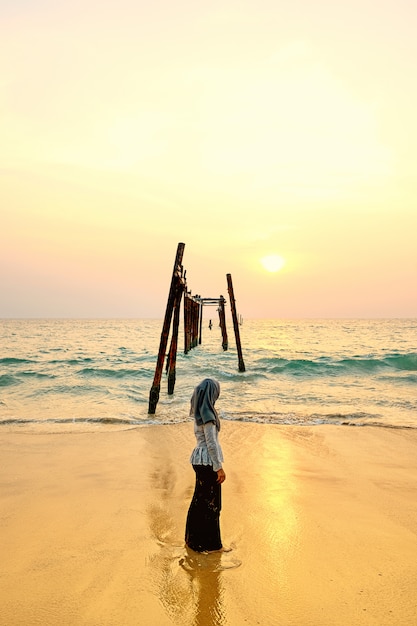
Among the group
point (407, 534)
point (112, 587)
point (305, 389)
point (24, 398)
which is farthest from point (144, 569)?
point (305, 389)

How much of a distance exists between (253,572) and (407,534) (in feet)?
5.93

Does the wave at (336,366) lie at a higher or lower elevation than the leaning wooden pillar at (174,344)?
lower

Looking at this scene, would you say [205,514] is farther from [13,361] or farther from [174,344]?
[13,361]

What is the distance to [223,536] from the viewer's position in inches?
173

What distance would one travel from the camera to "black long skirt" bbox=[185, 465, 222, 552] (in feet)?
13.2

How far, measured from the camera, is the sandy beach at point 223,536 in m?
3.23

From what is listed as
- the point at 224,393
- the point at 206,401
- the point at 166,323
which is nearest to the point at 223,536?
the point at 206,401

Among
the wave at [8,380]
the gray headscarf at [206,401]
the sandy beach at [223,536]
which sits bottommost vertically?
the wave at [8,380]

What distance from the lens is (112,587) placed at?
349 cm

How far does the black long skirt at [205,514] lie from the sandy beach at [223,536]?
0.43 feet

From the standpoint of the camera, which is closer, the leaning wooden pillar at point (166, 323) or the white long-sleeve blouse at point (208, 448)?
the white long-sleeve blouse at point (208, 448)

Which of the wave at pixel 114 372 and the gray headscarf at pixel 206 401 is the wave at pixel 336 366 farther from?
the gray headscarf at pixel 206 401

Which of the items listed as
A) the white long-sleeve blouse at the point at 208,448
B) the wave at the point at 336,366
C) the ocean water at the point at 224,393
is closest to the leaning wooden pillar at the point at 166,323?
the ocean water at the point at 224,393

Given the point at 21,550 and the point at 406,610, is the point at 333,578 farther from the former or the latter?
the point at 21,550
